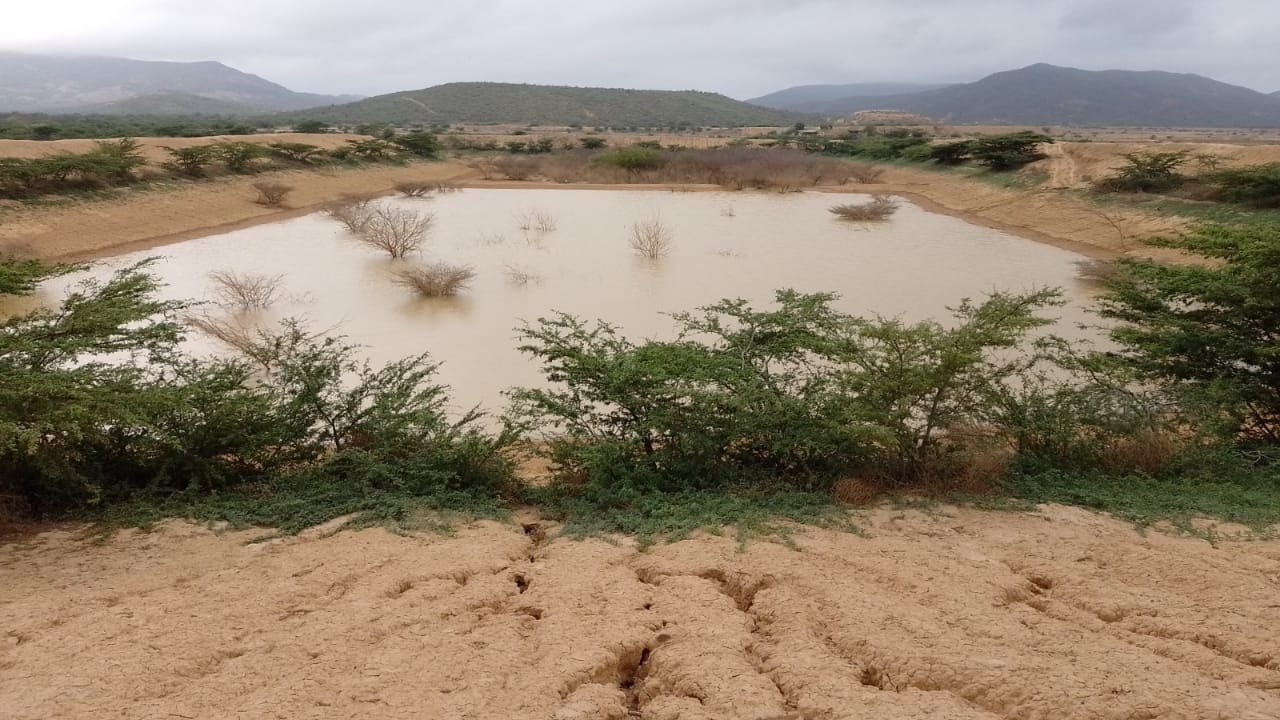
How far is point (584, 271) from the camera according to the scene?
17734 mm

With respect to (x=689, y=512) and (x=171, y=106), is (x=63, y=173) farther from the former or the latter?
(x=171, y=106)

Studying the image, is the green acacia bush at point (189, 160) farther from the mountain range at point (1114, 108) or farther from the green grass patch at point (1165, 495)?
→ the mountain range at point (1114, 108)

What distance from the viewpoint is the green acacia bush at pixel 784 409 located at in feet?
20.8

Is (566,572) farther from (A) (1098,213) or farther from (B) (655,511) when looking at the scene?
(A) (1098,213)

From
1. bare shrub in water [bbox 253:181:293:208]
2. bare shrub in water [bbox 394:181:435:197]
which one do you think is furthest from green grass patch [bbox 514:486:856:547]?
bare shrub in water [bbox 394:181:435:197]

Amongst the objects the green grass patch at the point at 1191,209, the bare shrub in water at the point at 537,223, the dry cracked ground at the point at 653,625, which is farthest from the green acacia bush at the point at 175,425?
the green grass patch at the point at 1191,209

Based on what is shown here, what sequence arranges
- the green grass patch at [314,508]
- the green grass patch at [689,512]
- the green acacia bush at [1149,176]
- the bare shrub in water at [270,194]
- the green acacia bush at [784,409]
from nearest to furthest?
1. the green grass patch at [689,512]
2. the green grass patch at [314,508]
3. the green acacia bush at [784,409]
4. the green acacia bush at [1149,176]
5. the bare shrub in water at [270,194]

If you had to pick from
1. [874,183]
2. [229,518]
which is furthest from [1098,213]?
[229,518]

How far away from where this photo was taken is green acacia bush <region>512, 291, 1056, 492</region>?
6.33 meters

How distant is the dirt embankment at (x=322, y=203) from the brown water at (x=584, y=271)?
4.42 feet

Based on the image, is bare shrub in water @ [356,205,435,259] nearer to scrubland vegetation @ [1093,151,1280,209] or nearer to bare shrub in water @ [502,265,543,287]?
bare shrub in water @ [502,265,543,287]

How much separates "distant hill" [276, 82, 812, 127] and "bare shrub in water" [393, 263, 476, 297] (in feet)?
282

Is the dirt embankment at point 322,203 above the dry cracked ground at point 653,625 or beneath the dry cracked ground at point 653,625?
above

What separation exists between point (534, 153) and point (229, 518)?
1738 inches
